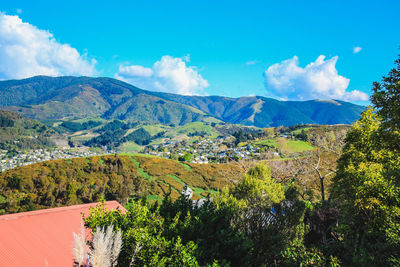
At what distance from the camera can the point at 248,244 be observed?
21.8 ft

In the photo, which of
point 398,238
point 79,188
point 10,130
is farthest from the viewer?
point 10,130

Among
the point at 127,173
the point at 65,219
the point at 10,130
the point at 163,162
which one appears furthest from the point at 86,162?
the point at 10,130

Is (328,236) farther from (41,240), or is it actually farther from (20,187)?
(20,187)

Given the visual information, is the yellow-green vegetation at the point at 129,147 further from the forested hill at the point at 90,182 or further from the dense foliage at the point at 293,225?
the dense foliage at the point at 293,225

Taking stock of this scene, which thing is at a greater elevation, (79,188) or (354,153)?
(354,153)

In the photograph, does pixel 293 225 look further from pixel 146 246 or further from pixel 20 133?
pixel 20 133

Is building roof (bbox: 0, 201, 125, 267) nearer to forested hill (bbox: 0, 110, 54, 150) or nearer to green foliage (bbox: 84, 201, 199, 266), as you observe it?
A: green foliage (bbox: 84, 201, 199, 266)

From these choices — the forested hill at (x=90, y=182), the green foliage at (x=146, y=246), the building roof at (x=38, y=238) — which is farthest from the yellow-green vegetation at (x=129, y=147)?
the green foliage at (x=146, y=246)

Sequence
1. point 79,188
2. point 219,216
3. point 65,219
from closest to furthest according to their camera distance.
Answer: point 219,216, point 65,219, point 79,188

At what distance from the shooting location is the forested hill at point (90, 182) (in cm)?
2119

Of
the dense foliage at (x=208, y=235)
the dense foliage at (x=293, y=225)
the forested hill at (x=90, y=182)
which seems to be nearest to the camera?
the dense foliage at (x=208, y=235)

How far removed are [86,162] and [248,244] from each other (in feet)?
114

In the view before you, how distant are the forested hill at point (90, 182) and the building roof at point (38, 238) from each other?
4740 mm

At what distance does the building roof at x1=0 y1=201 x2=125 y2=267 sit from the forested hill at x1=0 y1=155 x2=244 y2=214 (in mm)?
4740
